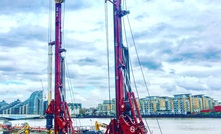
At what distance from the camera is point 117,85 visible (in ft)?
50.7

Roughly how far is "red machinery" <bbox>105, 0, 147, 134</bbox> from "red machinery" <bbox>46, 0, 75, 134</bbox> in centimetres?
881

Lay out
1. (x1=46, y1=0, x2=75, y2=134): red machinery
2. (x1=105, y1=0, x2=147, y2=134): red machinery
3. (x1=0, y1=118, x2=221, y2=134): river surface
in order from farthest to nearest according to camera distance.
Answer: (x1=0, y1=118, x2=221, y2=134): river surface
(x1=46, y1=0, x2=75, y2=134): red machinery
(x1=105, y1=0, x2=147, y2=134): red machinery

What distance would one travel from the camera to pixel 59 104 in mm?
24422

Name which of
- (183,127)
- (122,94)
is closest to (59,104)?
(122,94)

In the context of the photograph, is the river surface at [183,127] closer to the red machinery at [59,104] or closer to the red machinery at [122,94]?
the red machinery at [59,104]

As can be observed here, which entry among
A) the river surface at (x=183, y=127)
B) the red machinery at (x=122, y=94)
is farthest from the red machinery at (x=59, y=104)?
the red machinery at (x=122, y=94)

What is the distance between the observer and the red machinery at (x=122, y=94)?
48.9ft

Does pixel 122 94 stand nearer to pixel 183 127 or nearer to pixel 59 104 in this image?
pixel 59 104

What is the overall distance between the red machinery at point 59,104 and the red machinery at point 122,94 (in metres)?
8.81

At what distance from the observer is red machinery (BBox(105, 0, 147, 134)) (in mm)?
14901

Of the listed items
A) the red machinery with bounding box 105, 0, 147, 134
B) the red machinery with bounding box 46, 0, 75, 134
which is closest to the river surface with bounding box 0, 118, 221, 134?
the red machinery with bounding box 46, 0, 75, 134

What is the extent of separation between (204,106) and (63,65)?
14641 cm

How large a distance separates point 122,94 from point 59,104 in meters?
10.6

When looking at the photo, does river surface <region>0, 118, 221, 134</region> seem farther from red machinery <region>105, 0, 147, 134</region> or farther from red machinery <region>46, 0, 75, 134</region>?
red machinery <region>105, 0, 147, 134</region>
